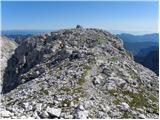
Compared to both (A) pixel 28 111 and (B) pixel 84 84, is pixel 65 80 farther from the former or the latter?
(A) pixel 28 111

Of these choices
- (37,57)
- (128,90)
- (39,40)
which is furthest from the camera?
(39,40)

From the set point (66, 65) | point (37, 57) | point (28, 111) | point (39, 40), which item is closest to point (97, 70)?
point (66, 65)

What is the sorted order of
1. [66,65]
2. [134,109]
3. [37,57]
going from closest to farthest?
[134,109] < [66,65] < [37,57]

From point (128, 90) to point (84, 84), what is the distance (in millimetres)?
4759

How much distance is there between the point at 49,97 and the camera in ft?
107

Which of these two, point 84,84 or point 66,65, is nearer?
point 84,84

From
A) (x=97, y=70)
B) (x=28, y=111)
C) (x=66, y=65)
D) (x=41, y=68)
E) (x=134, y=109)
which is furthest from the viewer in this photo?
(x=41, y=68)

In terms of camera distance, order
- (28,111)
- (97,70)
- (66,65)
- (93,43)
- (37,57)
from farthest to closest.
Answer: (37,57) → (93,43) → (66,65) → (97,70) → (28,111)

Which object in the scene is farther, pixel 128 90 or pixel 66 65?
pixel 66 65

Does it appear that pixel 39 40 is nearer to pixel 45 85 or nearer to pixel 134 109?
pixel 45 85

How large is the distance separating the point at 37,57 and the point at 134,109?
162 feet

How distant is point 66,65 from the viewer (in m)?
47.8

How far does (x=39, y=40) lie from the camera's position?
92625mm

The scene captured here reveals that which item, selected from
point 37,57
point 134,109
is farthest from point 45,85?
point 37,57
